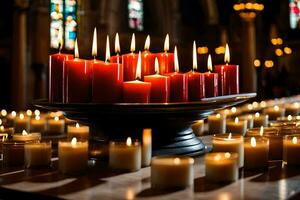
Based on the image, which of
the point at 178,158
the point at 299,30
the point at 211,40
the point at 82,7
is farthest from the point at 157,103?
the point at 299,30

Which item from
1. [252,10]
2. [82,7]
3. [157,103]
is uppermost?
[82,7]

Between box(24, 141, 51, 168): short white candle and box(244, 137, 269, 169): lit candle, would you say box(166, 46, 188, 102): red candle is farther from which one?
box(24, 141, 51, 168): short white candle

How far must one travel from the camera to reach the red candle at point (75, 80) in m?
2.08

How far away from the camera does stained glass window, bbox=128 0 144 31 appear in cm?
1798

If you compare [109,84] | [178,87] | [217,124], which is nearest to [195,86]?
[178,87]

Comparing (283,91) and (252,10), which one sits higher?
(252,10)

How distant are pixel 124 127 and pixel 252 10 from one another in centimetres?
954

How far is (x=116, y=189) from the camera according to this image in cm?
164

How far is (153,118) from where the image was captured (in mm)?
2102

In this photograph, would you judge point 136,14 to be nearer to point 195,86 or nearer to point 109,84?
point 195,86

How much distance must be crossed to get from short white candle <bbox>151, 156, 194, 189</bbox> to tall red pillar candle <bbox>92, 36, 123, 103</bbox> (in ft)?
1.68

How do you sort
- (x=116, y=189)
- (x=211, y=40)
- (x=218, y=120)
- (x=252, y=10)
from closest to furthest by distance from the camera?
(x=116, y=189)
(x=218, y=120)
(x=252, y=10)
(x=211, y=40)

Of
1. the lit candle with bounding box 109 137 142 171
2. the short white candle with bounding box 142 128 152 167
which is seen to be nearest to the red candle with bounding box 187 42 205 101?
the short white candle with bounding box 142 128 152 167

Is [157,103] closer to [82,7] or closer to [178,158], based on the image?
[178,158]
